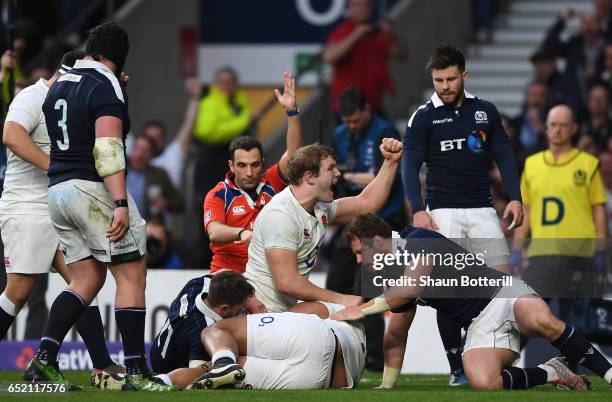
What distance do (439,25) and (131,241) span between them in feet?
35.2

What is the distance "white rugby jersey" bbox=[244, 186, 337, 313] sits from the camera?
33.2ft

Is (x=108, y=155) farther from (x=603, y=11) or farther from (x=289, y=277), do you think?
(x=603, y=11)

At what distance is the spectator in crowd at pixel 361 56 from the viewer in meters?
17.1

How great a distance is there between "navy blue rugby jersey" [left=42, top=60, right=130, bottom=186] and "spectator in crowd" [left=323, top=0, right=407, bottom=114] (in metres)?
7.75

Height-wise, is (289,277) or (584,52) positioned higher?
(584,52)

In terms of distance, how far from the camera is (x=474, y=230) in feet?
36.2

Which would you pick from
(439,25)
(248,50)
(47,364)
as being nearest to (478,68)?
(439,25)

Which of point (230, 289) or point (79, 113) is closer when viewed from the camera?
point (79, 113)

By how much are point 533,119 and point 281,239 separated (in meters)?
7.05

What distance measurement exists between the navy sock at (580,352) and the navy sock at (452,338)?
3.35 ft

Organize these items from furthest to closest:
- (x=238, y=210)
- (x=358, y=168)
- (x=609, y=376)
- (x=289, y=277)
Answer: (x=358, y=168) → (x=238, y=210) → (x=289, y=277) → (x=609, y=376)

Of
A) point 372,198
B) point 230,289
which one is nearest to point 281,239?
point 230,289

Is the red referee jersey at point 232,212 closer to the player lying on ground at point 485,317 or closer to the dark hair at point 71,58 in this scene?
the player lying on ground at point 485,317

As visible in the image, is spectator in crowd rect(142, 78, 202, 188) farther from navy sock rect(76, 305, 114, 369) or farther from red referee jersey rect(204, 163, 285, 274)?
navy sock rect(76, 305, 114, 369)
